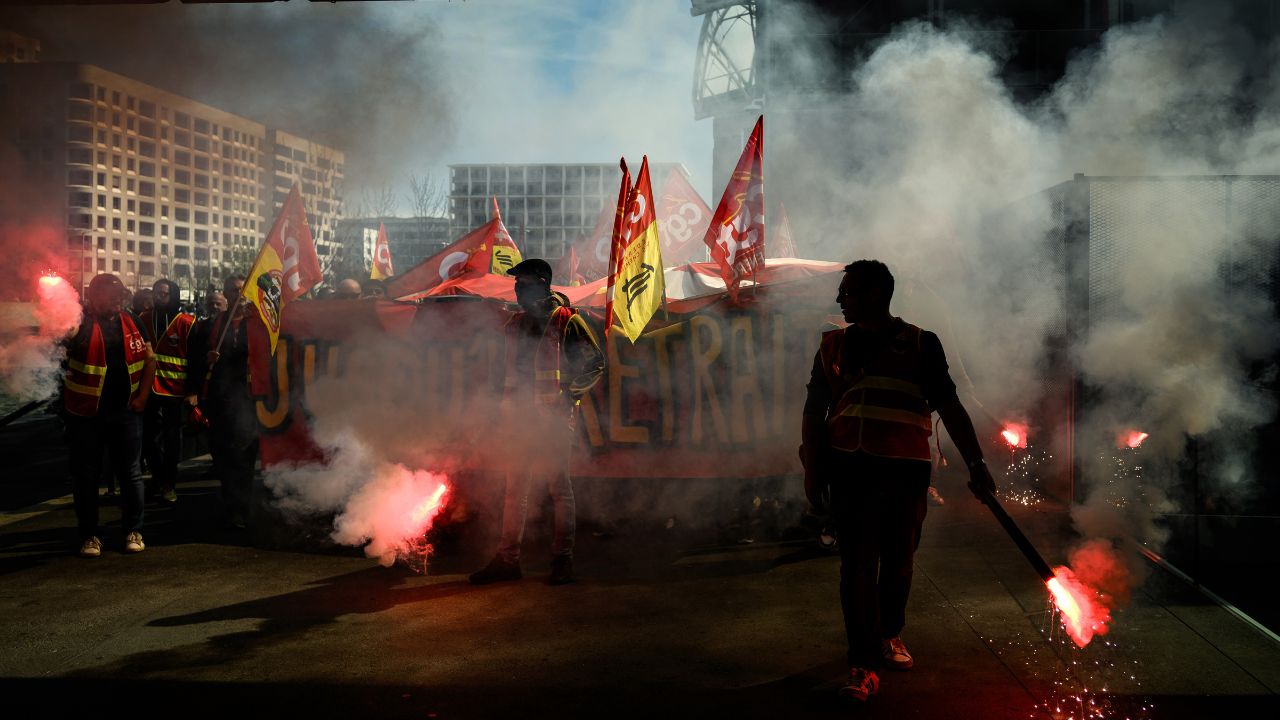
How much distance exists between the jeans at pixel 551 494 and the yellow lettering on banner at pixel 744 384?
155 cm

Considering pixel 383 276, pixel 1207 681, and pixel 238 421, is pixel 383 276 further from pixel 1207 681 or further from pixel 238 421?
pixel 1207 681

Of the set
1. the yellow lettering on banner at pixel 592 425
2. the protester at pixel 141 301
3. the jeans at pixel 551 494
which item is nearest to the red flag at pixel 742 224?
the yellow lettering on banner at pixel 592 425

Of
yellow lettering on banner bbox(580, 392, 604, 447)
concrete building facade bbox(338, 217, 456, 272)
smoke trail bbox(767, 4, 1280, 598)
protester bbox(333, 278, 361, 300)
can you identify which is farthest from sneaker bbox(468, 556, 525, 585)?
concrete building facade bbox(338, 217, 456, 272)

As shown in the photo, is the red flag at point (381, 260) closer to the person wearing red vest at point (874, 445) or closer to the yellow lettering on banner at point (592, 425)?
the yellow lettering on banner at point (592, 425)

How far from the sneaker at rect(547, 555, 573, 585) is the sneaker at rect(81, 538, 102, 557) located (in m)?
2.99

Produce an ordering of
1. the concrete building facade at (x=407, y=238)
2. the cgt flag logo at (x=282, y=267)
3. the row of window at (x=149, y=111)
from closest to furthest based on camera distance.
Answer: the cgt flag logo at (x=282, y=267) → the row of window at (x=149, y=111) → the concrete building facade at (x=407, y=238)

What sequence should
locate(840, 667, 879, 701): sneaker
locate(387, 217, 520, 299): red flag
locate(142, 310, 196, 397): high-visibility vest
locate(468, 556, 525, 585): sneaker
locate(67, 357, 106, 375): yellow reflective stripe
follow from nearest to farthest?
locate(840, 667, 879, 701): sneaker
locate(468, 556, 525, 585): sneaker
locate(67, 357, 106, 375): yellow reflective stripe
locate(142, 310, 196, 397): high-visibility vest
locate(387, 217, 520, 299): red flag

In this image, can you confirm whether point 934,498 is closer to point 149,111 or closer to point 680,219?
point 680,219

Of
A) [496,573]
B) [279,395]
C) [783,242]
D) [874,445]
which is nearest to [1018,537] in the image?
[874,445]

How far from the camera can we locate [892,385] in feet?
11.1

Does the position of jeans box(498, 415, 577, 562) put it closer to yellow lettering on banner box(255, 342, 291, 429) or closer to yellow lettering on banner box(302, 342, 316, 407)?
yellow lettering on banner box(302, 342, 316, 407)

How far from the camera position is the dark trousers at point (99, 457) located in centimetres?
565

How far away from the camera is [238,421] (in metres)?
6.58

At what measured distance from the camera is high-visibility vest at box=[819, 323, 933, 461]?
3.35 metres
